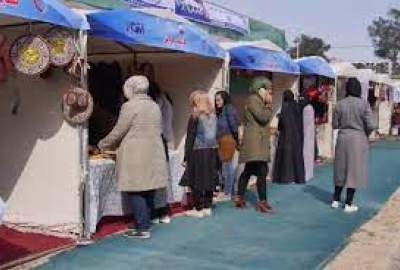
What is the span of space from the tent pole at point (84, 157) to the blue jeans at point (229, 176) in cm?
317

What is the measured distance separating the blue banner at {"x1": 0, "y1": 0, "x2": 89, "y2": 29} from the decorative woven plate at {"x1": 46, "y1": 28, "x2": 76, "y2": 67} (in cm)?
18

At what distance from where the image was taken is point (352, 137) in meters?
9.04

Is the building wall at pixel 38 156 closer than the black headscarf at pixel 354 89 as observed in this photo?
Yes

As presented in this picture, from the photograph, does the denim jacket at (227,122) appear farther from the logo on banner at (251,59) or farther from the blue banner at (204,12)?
the blue banner at (204,12)

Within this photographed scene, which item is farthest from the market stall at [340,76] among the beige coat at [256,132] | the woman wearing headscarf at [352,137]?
the beige coat at [256,132]

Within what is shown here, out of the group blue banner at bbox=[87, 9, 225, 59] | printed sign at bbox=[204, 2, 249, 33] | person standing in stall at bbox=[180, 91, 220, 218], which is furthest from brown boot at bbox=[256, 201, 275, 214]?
printed sign at bbox=[204, 2, 249, 33]

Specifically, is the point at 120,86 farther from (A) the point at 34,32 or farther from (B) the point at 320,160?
(B) the point at 320,160

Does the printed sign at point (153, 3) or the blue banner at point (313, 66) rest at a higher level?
the printed sign at point (153, 3)

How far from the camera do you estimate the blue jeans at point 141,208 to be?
6961 mm

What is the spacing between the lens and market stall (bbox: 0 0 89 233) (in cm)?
628

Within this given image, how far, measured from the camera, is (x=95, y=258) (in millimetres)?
6172

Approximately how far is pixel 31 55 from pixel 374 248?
157 inches

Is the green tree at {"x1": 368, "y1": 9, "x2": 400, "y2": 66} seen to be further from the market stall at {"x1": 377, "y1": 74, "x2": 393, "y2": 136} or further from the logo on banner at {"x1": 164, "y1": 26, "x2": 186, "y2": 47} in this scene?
the logo on banner at {"x1": 164, "y1": 26, "x2": 186, "y2": 47}

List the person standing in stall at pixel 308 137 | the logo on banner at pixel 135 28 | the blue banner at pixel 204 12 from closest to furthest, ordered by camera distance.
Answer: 1. the logo on banner at pixel 135 28
2. the blue banner at pixel 204 12
3. the person standing in stall at pixel 308 137
